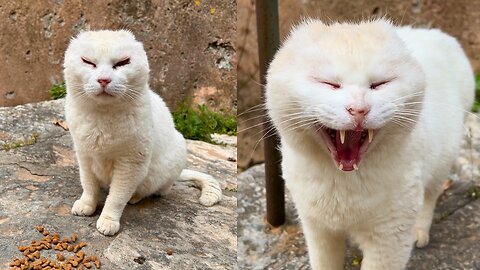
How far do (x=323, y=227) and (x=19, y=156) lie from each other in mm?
779

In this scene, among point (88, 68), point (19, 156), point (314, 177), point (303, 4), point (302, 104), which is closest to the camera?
point (302, 104)

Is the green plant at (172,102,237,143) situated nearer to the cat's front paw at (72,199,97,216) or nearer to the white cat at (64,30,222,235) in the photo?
the white cat at (64,30,222,235)

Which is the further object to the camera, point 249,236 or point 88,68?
point 249,236

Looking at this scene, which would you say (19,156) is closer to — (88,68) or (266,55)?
(88,68)

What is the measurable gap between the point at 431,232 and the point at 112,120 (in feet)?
2.75

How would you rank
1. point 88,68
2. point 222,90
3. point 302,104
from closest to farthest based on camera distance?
point 302,104, point 88,68, point 222,90

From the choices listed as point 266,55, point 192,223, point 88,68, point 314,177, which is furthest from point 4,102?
point 314,177

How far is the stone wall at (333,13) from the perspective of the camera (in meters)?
1.86

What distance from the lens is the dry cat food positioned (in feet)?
3.65

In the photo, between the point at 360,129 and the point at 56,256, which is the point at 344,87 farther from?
the point at 56,256

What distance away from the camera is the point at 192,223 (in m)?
1.41

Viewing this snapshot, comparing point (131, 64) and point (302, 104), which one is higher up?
point (302, 104)

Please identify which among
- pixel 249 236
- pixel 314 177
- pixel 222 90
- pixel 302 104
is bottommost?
pixel 249 236

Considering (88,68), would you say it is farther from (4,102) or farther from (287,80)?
(287,80)
